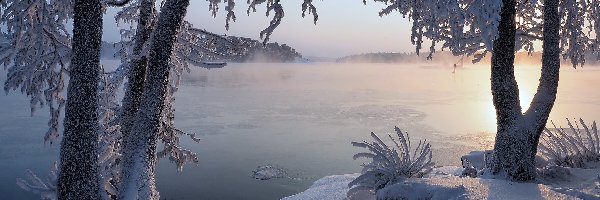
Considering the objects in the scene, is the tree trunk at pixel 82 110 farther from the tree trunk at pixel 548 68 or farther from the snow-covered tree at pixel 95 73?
the tree trunk at pixel 548 68

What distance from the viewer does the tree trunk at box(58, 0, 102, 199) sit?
625 centimetres

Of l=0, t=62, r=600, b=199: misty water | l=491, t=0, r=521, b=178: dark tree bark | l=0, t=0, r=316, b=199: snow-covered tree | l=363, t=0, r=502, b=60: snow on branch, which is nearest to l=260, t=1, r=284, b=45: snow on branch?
l=0, t=0, r=316, b=199: snow-covered tree

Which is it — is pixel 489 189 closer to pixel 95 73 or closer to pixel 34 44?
pixel 95 73

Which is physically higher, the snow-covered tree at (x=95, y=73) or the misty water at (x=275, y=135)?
the snow-covered tree at (x=95, y=73)

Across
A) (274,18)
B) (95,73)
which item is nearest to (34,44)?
(95,73)

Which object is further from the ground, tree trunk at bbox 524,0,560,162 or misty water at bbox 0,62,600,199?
tree trunk at bbox 524,0,560,162

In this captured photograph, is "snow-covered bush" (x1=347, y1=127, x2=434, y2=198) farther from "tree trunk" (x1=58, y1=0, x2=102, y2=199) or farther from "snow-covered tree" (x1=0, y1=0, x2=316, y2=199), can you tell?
"tree trunk" (x1=58, y1=0, x2=102, y2=199)

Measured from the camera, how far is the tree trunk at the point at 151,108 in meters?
6.56

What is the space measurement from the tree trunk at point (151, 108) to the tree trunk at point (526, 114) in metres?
5.29

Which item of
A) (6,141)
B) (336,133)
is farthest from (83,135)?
(336,133)

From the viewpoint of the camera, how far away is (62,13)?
8.71m

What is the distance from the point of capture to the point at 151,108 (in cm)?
661

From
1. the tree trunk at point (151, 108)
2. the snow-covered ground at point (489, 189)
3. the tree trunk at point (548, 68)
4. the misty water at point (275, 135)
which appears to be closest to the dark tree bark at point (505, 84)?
the tree trunk at point (548, 68)

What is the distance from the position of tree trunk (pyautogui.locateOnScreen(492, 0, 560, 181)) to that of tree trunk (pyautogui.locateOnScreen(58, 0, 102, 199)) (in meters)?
6.21
